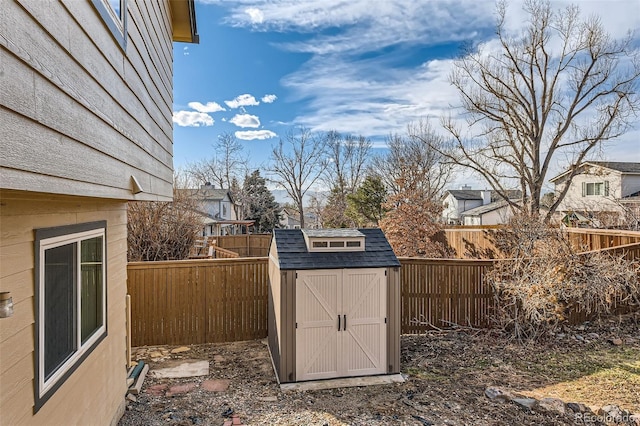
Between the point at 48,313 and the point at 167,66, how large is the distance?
4.09 metres

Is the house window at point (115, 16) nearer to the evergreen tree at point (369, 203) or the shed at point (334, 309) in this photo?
the shed at point (334, 309)

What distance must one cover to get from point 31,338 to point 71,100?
4.89 ft

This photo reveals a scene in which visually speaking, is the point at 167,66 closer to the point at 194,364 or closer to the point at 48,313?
the point at 48,313

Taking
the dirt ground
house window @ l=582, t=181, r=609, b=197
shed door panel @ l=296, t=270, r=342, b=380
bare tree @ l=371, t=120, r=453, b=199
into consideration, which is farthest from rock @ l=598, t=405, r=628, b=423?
house window @ l=582, t=181, r=609, b=197

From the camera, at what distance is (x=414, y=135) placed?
75.2ft

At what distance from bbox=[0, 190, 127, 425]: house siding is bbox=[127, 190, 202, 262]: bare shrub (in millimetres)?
5689

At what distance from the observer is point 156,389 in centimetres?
509

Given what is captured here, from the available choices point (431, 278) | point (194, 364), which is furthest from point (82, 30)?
point (431, 278)

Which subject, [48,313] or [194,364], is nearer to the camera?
[48,313]

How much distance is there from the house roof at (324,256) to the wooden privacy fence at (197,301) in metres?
1.51

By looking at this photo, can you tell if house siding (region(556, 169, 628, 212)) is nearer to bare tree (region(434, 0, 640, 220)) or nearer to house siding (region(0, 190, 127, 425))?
bare tree (region(434, 0, 640, 220))

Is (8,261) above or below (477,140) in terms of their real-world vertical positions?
below

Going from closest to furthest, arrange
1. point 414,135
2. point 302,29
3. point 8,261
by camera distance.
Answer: point 8,261, point 302,29, point 414,135

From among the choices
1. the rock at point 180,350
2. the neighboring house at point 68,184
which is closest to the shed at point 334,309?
the rock at point 180,350
